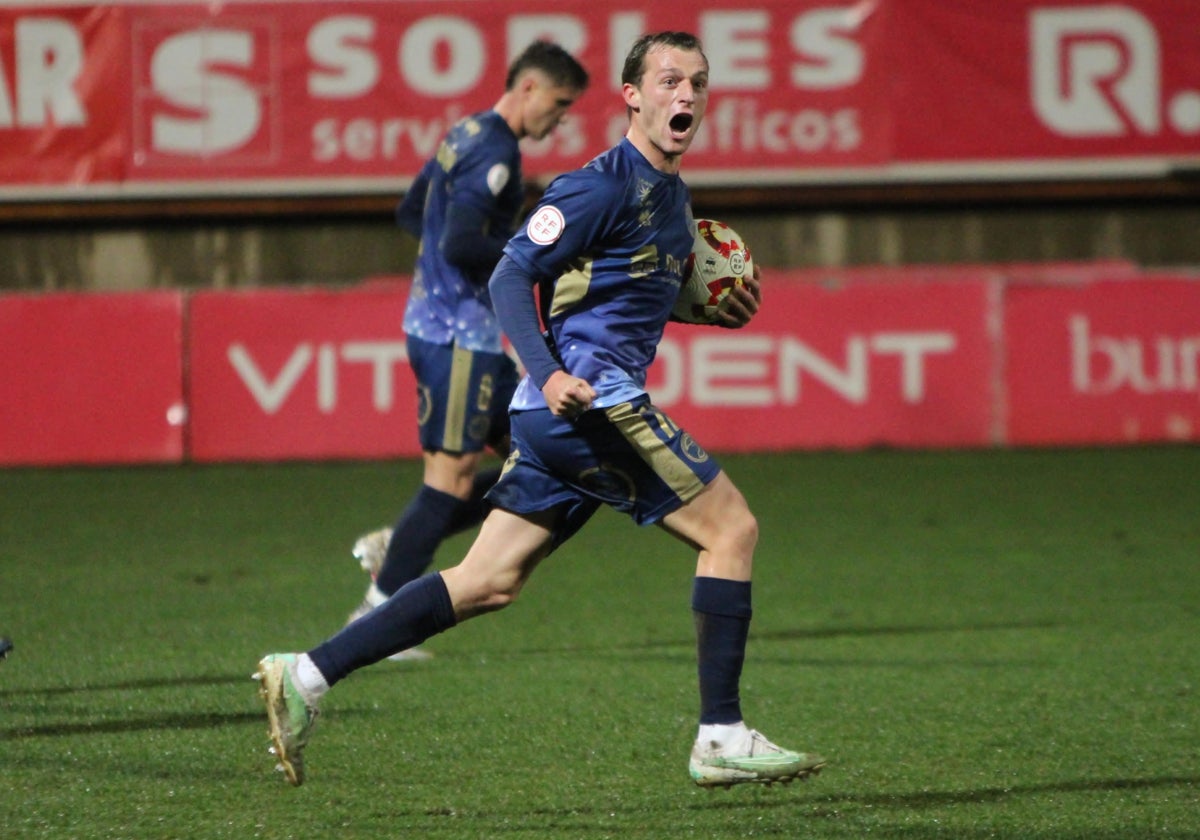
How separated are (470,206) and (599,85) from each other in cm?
744

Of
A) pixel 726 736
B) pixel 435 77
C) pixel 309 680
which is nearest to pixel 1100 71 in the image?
pixel 435 77

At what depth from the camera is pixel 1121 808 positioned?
392 cm

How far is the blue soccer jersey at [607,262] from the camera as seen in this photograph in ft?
12.9

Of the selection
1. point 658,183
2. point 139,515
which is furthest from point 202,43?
point 658,183

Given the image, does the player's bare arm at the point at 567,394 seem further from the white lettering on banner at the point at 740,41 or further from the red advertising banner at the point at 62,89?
the red advertising banner at the point at 62,89

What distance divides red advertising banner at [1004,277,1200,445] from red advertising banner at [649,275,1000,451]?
261mm

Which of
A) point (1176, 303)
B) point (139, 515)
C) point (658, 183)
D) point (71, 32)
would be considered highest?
A: point (71, 32)

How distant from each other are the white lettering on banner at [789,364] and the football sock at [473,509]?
18.7ft

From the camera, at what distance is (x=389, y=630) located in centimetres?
404

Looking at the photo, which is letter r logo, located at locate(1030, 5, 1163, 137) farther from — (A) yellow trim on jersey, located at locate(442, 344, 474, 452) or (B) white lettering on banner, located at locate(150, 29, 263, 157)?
(A) yellow trim on jersey, located at locate(442, 344, 474, 452)

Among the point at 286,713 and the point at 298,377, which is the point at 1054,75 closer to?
the point at 298,377

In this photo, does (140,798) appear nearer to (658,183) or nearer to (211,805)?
(211,805)

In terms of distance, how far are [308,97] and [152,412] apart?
2756mm

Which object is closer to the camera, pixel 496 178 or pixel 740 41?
pixel 496 178
